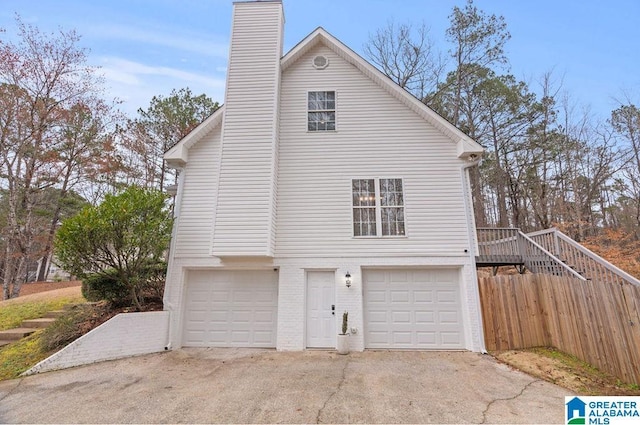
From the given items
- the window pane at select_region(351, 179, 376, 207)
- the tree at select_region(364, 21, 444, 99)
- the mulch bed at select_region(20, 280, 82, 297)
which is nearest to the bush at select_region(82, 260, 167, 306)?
the window pane at select_region(351, 179, 376, 207)

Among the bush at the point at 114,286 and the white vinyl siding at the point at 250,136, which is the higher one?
the white vinyl siding at the point at 250,136

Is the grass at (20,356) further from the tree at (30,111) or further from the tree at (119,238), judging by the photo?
the tree at (30,111)

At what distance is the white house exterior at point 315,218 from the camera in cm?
731

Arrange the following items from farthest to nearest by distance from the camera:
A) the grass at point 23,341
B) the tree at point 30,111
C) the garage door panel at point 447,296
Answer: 1. the tree at point 30,111
2. the garage door panel at point 447,296
3. the grass at point 23,341

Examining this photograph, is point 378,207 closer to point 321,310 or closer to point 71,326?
point 321,310

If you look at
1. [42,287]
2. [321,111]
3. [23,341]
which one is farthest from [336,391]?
[42,287]

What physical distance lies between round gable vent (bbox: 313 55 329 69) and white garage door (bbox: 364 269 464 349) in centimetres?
640

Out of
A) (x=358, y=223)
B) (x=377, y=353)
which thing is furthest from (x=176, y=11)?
(x=377, y=353)

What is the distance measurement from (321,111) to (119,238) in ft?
20.6

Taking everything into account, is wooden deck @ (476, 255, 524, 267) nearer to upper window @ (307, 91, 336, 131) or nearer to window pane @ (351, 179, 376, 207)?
window pane @ (351, 179, 376, 207)

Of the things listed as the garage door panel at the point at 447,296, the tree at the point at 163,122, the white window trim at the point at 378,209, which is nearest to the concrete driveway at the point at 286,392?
the garage door panel at the point at 447,296

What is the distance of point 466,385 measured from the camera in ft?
16.0

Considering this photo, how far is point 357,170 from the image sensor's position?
812cm

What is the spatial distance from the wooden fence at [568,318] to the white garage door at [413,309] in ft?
2.46
